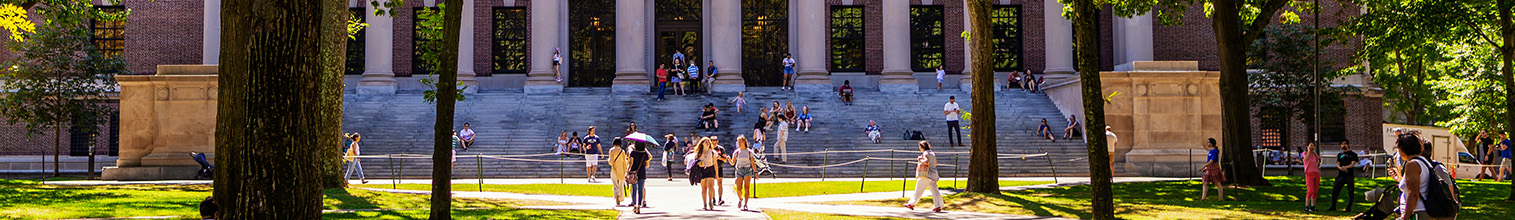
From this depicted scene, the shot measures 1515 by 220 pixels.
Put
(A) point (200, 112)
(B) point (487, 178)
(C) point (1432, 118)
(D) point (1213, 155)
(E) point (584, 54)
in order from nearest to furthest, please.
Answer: (D) point (1213, 155)
(B) point (487, 178)
(A) point (200, 112)
(E) point (584, 54)
(C) point (1432, 118)

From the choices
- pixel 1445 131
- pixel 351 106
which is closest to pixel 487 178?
pixel 351 106

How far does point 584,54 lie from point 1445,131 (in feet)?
86.9

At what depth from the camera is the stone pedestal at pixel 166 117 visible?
92.3ft

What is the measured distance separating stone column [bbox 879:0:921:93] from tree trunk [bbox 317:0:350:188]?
70.3 feet

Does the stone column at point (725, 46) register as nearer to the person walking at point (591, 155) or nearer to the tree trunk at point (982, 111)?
the person walking at point (591, 155)

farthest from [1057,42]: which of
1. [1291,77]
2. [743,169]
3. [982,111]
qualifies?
[743,169]

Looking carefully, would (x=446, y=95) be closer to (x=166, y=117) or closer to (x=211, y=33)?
(x=166, y=117)

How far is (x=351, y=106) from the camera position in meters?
34.6

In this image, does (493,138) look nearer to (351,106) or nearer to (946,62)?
(351,106)

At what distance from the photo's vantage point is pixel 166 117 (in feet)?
92.7

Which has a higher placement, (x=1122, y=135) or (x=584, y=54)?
(x=584, y=54)

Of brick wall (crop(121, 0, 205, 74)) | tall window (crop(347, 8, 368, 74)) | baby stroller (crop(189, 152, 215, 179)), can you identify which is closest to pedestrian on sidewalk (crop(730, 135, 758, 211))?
baby stroller (crop(189, 152, 215, 179))

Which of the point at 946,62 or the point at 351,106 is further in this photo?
the point at 946,62

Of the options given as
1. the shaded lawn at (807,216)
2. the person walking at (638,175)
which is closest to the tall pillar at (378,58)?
the person walking at (638,175)
